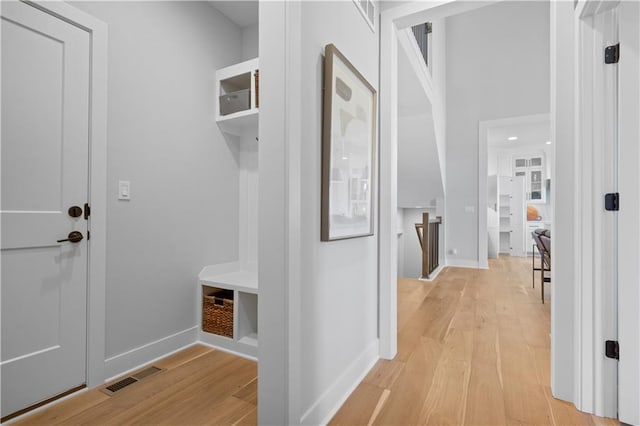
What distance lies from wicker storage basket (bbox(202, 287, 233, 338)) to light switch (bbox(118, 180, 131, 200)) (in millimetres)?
899

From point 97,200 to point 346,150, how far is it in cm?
143

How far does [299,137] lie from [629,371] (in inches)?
70.7

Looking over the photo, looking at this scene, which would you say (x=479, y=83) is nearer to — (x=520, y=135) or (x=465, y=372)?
(x=520, y=135)

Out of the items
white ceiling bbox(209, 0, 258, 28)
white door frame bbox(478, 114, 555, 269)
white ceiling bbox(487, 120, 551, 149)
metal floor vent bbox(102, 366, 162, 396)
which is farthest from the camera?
white ceiling bbox(487, 120, 551, 149)

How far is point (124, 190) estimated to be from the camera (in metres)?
2.00

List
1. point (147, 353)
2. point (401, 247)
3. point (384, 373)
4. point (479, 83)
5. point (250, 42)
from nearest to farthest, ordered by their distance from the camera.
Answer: point (384, 373), point (147, 353), point (250, 42), point (479, 83), point (401, 247)

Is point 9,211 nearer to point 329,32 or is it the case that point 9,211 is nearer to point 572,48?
point 329,32

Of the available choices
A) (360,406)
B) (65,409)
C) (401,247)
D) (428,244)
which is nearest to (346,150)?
(360,406)

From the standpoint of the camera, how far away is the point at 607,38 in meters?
1.53

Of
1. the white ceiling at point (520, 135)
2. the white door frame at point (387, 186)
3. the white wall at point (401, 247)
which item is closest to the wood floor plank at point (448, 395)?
the white door frame at point (387, 186)

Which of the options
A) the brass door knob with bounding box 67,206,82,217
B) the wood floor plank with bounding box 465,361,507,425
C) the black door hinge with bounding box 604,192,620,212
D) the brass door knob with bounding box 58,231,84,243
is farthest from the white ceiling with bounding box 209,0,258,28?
the wood floor plank with bounding box 465,361,507,425

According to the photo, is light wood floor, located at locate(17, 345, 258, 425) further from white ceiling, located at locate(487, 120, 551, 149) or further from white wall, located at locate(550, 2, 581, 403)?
white ceiling, located at locate(487, 120, 551, 149)

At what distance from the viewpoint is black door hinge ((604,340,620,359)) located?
1.51 meters

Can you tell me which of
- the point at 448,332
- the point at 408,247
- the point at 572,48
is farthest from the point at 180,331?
the point at 408,247
